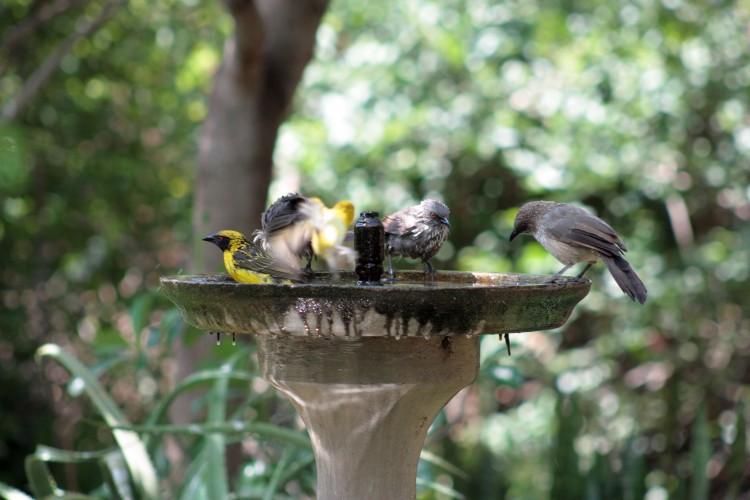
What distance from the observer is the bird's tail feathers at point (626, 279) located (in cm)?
254

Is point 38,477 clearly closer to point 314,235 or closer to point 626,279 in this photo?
point 314,235

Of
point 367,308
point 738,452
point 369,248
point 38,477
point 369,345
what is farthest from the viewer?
point 738,452

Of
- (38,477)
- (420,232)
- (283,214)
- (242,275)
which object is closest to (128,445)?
(38,477)

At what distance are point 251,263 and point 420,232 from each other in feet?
1.76

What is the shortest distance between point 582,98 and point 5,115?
3.59m

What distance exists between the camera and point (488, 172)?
21.9 ft

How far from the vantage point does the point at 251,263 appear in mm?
2555

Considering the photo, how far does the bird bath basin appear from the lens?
6.28 ft

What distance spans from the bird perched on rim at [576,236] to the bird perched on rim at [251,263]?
2.71 ft

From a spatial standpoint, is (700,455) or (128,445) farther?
(700,455)

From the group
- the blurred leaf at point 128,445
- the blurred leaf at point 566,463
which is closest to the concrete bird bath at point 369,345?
the blurred leaf at point 128,445

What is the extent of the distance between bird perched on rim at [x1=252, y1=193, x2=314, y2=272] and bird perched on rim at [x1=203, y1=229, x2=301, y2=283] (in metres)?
0.04

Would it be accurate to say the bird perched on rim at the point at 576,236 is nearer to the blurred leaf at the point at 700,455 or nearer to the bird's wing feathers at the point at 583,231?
the bird's wing feathers at the point at 583,231

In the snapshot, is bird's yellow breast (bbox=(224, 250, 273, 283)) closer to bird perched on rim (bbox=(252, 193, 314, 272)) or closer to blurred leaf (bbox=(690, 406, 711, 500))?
bird perched on rim (bbox=(252, 193, 314, 272))
